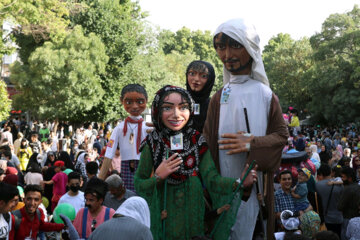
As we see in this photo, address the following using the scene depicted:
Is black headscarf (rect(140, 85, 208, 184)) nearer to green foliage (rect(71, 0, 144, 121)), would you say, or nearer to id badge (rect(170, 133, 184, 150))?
id badge (rect(170, 133, 184, 150))

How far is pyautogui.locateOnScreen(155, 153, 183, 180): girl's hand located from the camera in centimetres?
345

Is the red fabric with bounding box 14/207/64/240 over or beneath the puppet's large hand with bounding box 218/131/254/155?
beneath

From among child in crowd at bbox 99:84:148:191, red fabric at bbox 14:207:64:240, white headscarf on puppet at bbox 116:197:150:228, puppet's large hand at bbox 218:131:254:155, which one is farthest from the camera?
red fabric at bbox 14:207:64:240

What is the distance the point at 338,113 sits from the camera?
1512 inches

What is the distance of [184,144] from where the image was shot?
3611 mm

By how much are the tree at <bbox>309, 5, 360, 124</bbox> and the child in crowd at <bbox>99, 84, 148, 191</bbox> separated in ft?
104

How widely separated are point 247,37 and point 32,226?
3.65 meters

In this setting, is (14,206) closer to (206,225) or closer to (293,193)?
(206,225)

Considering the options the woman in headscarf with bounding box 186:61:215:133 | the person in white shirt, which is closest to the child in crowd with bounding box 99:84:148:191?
the woman in headscarf with bounding box 186:61:215:133

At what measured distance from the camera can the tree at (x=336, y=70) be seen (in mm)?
36572

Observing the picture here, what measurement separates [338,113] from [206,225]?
3673 centimetres

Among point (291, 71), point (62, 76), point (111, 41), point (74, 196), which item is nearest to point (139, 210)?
point (74, 196)

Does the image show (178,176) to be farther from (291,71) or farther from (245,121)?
(291,71)

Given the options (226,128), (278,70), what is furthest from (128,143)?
(278,70)
